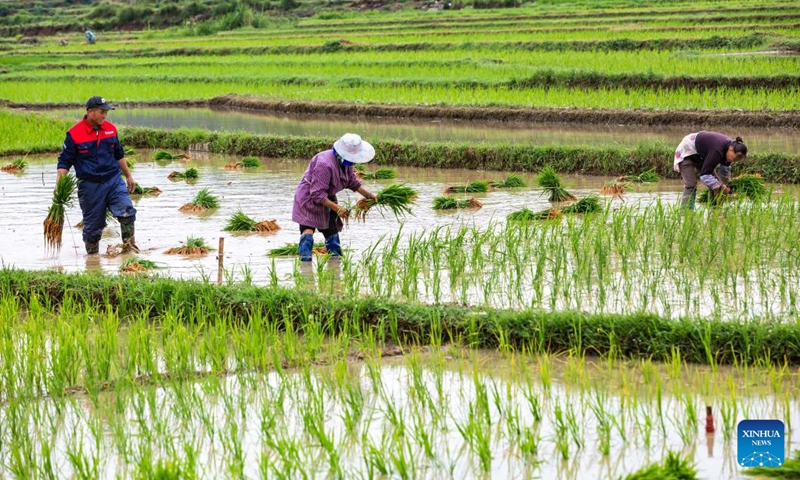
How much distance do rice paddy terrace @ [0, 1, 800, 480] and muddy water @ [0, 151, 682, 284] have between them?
0.05 m

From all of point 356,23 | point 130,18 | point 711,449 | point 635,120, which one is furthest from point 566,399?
point 130,18

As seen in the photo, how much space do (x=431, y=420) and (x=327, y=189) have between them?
2.78 m

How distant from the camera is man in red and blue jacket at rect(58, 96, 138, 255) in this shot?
7441 mm

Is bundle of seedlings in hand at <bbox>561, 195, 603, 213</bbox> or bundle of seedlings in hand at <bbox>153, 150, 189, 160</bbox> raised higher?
bundle of seedlings in hand at <bbox>153, 150, 189, 160</bbox>

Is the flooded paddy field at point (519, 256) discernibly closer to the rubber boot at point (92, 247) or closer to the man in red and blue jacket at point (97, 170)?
the rubber boot at point (92, 247)

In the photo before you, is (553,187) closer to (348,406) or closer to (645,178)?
(645,178)

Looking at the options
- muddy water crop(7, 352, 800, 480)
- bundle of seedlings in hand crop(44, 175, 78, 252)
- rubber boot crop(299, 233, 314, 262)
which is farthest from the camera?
bundle of seedlings in hand crop(44, 175, 78, 252)

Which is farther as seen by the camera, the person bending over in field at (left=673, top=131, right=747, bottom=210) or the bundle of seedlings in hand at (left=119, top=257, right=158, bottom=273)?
the person bending over in field at (left=673, top=131, right=747, bottom=210)

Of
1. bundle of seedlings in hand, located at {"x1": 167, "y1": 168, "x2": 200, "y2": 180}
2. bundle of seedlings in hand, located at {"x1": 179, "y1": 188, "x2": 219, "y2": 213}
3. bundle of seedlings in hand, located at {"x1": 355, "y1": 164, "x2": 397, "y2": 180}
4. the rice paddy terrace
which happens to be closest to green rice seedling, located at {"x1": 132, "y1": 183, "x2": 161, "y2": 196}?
the rice paddy terrace

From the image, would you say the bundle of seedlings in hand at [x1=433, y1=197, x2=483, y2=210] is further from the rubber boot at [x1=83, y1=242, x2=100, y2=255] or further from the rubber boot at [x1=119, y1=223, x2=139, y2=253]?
the rubber boot at [x1=83, y1=242, x2=100, y2=255]

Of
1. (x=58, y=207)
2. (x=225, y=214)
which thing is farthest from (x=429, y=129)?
(x=58, y=207)

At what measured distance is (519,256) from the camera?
22.3 feet

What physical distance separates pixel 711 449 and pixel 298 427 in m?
1.48

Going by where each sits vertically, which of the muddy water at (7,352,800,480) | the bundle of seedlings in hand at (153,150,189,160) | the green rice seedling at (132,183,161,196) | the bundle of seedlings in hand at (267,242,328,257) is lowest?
the muddy water at (7,352,800,480)
